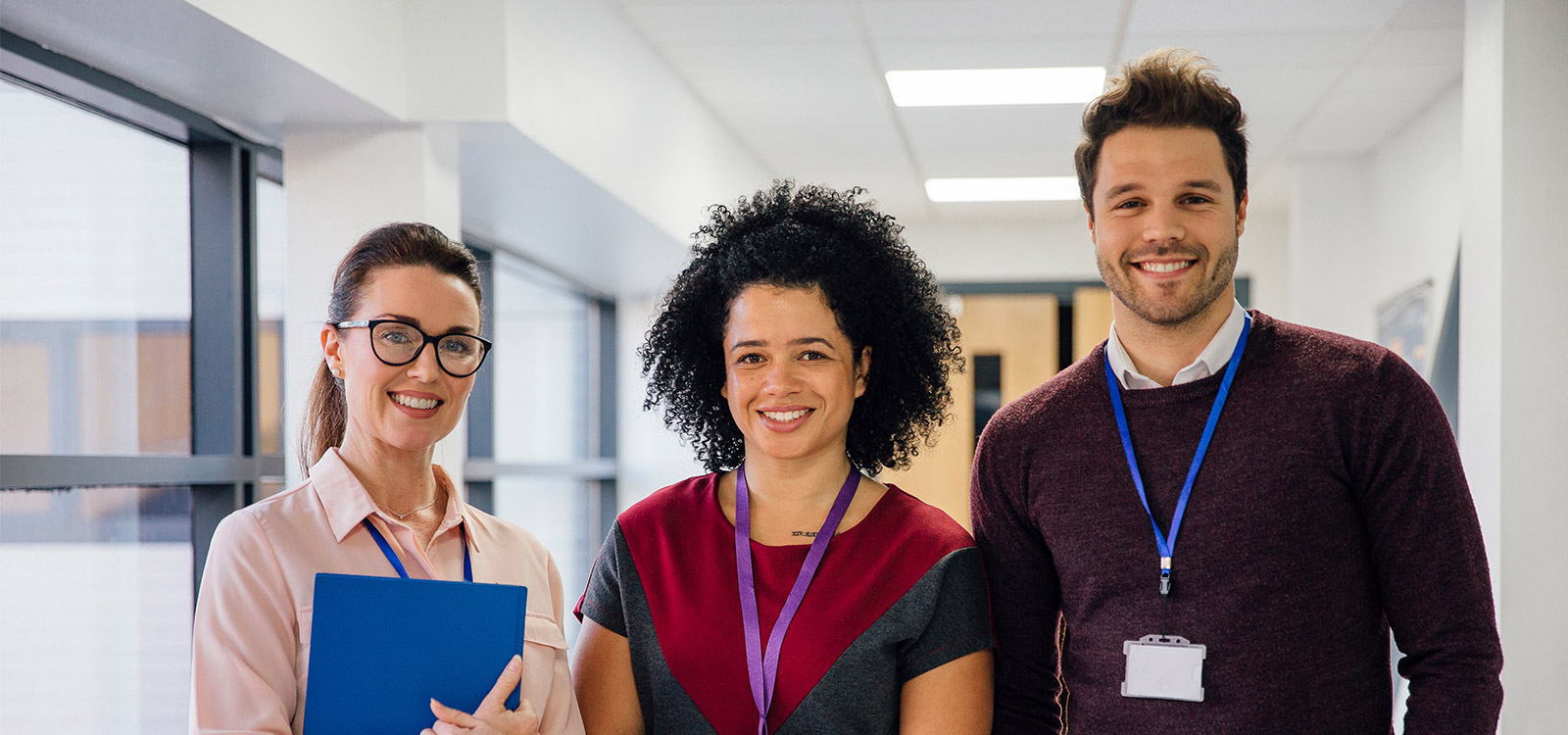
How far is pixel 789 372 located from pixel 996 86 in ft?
12.1

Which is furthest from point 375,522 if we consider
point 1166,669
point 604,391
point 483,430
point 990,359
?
point 990,359

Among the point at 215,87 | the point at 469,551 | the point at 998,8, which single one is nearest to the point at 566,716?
the point at 469,551

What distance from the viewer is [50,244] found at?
9.08 feet

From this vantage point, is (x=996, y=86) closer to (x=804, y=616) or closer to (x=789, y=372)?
(x=789, y=372)

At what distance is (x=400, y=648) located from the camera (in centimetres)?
150

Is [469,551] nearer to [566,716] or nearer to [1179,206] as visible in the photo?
[566,716]

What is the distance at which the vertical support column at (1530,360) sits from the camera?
3463 millimetres

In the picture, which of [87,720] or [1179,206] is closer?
[1179,206]

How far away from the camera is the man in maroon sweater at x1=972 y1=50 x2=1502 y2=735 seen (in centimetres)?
162

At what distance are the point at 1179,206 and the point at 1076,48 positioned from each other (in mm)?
3083

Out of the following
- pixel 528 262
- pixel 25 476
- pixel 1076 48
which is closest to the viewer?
pixel 25 476

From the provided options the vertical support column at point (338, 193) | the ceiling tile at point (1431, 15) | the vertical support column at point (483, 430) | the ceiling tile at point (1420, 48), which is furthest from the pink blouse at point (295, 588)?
the ceiling tile at point (1420, 48)

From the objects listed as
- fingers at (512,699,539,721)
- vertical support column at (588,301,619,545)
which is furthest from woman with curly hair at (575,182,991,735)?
vertical support column at (588,301,619,545)

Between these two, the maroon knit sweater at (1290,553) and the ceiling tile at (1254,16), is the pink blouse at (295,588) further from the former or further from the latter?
the ceiling tile at (1254,16)
